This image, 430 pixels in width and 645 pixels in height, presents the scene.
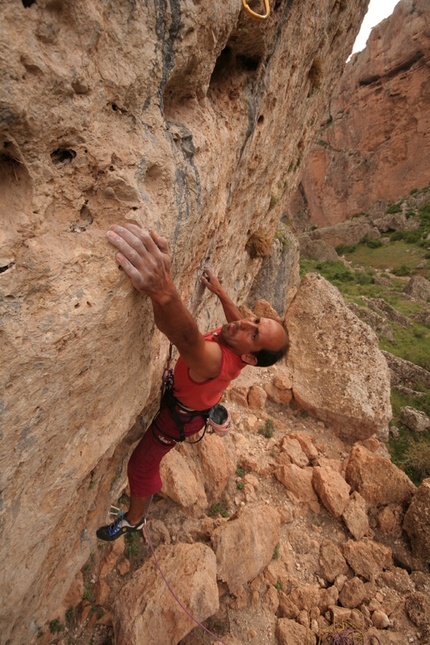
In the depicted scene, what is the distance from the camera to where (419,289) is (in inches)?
734

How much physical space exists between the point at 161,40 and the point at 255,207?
3513mm

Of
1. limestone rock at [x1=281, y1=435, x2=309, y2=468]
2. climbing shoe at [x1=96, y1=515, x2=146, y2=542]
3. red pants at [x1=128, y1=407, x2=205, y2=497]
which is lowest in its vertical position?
limestone rock at [x1=281, y1=435, x2=309, y2=468]

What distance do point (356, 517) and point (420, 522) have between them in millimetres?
871

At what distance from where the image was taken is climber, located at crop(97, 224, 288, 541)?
167cm

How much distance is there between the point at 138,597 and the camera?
9.68ft

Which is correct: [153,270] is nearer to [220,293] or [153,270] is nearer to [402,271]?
[220,293]

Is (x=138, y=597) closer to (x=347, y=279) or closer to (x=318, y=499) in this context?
(x=318, y=499)

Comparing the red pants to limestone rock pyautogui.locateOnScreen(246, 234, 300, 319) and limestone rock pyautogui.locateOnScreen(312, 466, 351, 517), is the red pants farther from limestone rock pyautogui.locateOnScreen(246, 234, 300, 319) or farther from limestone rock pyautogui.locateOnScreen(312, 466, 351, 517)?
limestone rock pyautogui.locateOnScreen(246, 234, 300, 319)

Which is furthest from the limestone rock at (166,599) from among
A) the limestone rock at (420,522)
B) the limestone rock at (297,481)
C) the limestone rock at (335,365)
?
the limestone rock at (335,365)

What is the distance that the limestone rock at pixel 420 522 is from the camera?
454cm

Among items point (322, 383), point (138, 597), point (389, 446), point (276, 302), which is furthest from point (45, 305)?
point (276, 302)

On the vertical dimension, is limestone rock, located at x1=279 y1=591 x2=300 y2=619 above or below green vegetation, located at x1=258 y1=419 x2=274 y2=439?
below

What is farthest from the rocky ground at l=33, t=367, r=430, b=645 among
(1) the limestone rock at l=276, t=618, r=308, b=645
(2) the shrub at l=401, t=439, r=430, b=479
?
(2) the shrub at l=401, t=439, r=430, b=479

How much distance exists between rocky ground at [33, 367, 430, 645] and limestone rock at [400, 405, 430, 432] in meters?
3.50
